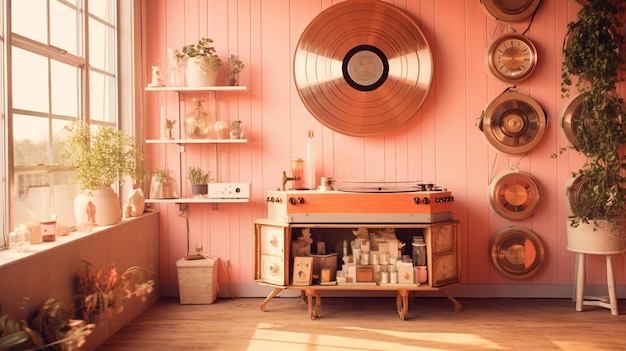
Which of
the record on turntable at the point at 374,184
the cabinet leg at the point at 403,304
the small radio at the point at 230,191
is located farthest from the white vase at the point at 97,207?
the cabinet leg at the point at 403,304

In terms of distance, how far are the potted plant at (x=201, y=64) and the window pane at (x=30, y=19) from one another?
122 centimetres

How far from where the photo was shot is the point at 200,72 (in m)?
4.46

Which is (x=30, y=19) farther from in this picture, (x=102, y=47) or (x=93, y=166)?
(x=102, y=47)

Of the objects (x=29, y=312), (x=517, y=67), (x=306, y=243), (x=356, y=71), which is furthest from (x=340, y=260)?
(x=29, y=312)

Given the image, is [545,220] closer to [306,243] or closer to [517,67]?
[517,67]

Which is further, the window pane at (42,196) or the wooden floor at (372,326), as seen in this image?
the wooden floor at (372,326)

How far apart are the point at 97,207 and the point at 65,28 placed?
3.75 ft

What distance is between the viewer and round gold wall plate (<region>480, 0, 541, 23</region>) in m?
4.50

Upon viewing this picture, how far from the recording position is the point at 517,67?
4.50m

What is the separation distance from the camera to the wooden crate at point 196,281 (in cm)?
446

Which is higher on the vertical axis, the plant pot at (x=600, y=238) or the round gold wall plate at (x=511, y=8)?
the round gold wall plate at (x=511, y=8)

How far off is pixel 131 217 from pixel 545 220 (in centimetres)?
317

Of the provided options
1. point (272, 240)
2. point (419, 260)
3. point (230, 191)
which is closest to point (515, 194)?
point (419, 260)

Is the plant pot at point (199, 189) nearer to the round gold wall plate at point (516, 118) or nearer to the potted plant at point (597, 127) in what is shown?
the round gold wall plate at point (516, 118)
